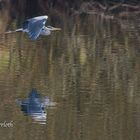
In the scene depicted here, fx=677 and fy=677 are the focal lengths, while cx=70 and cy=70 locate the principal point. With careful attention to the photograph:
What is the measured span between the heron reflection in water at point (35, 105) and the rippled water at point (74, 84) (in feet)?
0.24

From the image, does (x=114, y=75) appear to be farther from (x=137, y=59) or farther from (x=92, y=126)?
(x=92, y=126)

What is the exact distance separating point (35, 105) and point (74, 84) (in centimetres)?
161

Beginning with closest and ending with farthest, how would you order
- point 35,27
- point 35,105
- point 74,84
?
1. point 35,105
2. point 35,27
3. point 74,84

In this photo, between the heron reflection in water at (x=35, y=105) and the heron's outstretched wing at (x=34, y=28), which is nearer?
the heron reflection in water at (x=35, y=105)

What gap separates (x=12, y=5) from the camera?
24.7m

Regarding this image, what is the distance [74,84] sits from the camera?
9742mm

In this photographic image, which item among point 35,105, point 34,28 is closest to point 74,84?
point 34,28

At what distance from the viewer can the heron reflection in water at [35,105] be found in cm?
771

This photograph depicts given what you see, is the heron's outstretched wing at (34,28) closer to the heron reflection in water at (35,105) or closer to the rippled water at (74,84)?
the rippled water at (74,84)

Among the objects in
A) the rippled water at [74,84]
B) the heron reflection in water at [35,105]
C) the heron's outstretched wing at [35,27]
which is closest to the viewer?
the rippled water at [74,84]

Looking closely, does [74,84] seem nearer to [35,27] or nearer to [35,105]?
[35,27]

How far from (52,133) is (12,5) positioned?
18.0 meters

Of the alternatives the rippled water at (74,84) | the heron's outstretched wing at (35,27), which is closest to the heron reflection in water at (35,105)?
the rippled water at (74,84)

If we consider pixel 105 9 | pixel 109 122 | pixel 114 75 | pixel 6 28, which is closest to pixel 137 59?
pixel 114 75
